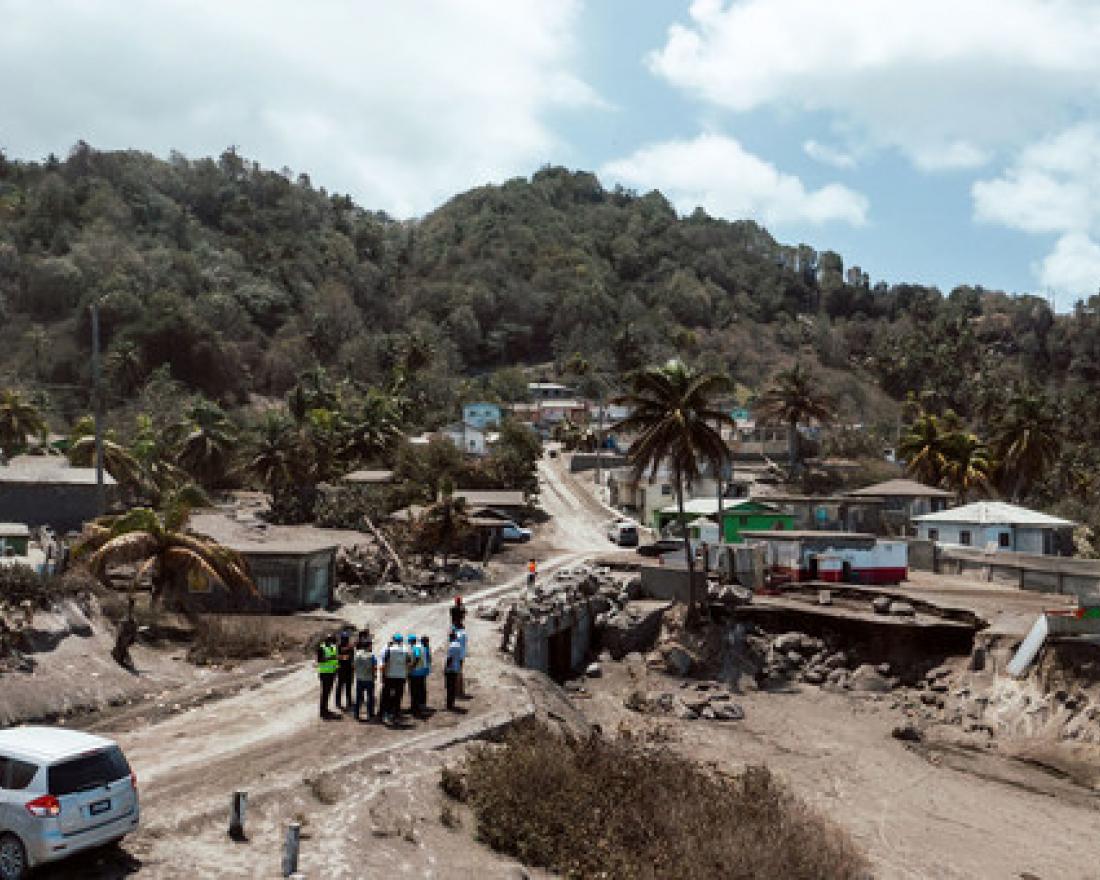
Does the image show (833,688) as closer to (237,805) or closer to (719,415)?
(719,415)

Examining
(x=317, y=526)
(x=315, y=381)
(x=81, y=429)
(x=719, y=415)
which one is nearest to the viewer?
(x=719, y=415)

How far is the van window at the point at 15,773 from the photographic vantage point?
1232 centimetres

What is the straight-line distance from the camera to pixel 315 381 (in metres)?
85.2

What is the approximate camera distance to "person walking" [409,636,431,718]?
2094 cm

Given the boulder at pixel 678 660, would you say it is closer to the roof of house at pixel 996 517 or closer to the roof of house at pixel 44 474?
the roof of house at pixel 996 517

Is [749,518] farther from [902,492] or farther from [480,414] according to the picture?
[480,414]

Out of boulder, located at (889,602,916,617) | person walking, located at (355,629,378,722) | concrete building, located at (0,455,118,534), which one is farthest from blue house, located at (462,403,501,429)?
person walking, located at (355,629,378,722)

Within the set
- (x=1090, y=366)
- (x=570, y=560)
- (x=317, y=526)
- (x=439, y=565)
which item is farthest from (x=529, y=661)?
(x=1090, y=366)

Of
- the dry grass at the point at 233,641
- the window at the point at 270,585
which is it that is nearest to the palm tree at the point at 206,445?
the window at the point at 270,585

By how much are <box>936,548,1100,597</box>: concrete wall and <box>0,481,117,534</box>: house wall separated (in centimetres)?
4145

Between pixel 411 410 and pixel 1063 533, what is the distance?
6103 centimetres

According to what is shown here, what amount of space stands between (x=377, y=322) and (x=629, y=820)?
15481 cm

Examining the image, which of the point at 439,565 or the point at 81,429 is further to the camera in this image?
the point at 81,429

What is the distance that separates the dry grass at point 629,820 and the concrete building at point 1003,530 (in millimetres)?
35079
